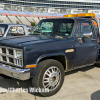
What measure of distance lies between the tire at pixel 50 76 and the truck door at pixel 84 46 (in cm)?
80

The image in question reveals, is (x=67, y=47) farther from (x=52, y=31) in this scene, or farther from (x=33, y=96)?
(x=33, y=96)

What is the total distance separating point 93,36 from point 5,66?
2982 millimetres

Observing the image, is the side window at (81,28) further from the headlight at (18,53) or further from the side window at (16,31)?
the side window at (16,31)

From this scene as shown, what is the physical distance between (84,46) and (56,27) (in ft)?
3.41

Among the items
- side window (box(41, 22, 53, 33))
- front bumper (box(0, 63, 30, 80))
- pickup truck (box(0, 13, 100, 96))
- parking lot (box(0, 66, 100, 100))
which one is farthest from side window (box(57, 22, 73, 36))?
front bumper (box(0, 63, 30, 80))

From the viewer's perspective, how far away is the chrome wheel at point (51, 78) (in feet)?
12.3

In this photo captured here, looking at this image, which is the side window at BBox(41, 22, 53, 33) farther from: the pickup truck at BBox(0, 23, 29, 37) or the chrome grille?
the pickup truck at BBox(0, 23, 29, 37)

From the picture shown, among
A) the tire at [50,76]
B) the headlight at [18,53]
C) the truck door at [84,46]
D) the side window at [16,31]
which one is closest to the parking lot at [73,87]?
the tire at [50,76]

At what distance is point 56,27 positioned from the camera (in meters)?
4.85

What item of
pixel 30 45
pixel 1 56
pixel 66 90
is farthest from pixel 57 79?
pixel 1 56

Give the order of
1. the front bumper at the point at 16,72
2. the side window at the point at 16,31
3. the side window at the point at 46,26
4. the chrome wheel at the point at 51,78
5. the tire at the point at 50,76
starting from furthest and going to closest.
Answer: the side window at the point at 16,31
the side window at the point at 46,26
the chrome wheel at the point at 51,78
the tire at the point at 50,76
the front bumper at the point at 16,72

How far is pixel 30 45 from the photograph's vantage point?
3.45 meters

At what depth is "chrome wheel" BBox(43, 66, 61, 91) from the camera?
3738mm

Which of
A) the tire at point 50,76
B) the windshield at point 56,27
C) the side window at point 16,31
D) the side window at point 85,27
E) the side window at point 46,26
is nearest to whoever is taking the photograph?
the tire at point 50,76
